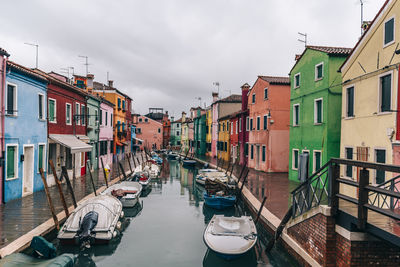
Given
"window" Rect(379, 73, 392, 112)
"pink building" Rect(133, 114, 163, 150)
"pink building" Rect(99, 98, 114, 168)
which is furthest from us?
"pink building" Rect(133, 114, 163, 150)

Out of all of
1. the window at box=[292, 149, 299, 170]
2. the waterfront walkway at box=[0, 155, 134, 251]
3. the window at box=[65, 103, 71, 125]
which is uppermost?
the window at box=[65, 103, 71, 125]

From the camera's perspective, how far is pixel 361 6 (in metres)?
15.6

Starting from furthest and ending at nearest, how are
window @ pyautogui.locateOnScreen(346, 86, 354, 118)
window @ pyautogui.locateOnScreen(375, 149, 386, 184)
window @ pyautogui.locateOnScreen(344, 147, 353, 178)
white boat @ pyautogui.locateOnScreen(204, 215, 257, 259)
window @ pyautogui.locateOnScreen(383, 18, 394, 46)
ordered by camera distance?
window @ pyautogui.locateOnScreen(346, 86, 354, 118), window @ pyautogui.locateOnScreen(344, 147, 353, 178), window @ pyautogui.locateOnScreen(375, 149, 386, 184), window @ pyautogui.locateOnScreen(383, 18, 394, 46), white boat @ pyautogui.locateOnScreen(204, 215, 257, 259)

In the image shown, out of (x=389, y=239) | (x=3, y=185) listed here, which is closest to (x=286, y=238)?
(x=389, y=239)

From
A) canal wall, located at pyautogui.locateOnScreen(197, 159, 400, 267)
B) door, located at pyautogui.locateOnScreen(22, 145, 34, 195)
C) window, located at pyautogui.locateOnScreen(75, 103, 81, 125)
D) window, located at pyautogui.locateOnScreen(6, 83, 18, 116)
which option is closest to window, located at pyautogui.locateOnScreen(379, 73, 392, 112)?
canal wall, located at pyautogui.locateOnScreen(197, 159, 400, 267)

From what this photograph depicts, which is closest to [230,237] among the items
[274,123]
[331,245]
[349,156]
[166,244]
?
[166,244]

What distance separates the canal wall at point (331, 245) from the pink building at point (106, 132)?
886 inches

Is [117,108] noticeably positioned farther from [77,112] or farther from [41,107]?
[41,107]

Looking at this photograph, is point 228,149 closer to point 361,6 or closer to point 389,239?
point 361,6

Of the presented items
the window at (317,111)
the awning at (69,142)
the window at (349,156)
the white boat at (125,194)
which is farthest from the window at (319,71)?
the awning at (69,142)

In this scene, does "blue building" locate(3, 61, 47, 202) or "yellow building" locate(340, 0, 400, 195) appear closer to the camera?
"yellow building" locate(340, 0, 400, 195)

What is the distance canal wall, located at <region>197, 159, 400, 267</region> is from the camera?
19.8 feet

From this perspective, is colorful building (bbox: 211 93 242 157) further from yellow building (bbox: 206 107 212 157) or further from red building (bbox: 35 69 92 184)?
red building (bbox: 35 69 92 184)

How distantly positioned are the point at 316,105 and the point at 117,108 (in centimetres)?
2294
